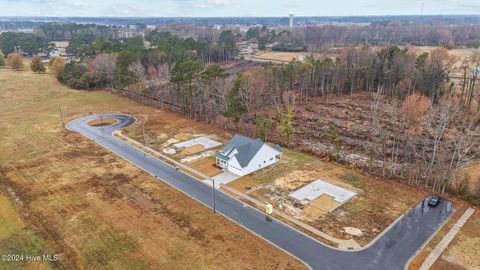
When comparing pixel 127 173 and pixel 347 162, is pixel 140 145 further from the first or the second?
pixel 347 162

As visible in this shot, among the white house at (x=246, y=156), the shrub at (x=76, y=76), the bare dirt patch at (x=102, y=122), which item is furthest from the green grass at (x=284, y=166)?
the shrub at (x=76, y=76)

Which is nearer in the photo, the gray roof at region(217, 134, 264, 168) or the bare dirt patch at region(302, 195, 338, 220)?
the bare dirt patch at region(302, 195, 338, 220)

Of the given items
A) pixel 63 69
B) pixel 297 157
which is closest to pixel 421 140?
pixel 297 157

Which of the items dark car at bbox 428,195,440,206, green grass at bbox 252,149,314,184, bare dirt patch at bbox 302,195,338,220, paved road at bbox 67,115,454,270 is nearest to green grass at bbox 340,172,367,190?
bare dirt patch at bbox 302,195,338,220

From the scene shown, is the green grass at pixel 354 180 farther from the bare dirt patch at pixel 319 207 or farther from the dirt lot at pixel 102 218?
the dirt lot at pixel 102 218

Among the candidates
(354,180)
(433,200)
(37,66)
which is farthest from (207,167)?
(37,66)

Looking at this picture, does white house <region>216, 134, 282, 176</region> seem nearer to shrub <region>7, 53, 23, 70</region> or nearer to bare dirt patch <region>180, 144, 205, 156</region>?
bare dirt patch <region>180, 144, 205, 156</region>
